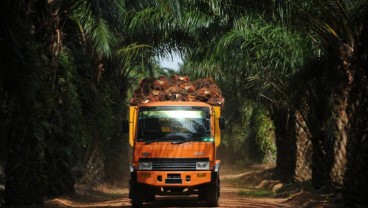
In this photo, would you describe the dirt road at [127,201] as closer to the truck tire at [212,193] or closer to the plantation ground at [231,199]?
the plantation ground at [231,199]

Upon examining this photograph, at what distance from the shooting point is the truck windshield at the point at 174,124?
14383 mm

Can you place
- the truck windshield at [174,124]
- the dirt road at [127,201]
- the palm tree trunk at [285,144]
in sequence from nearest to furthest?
the truck windshield at [174,124]
the dirt road at [127,201]
the palm tree trunk at [285,144]

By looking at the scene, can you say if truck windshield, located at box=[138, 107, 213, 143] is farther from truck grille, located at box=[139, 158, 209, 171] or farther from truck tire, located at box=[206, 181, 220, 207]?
truck tire, located at box=[206, 181, 220, 207]

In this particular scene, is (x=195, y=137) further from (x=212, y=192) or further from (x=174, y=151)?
(x=212, y=192)

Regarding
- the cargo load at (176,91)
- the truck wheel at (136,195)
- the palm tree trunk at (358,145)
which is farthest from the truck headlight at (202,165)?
the palm tree trunk at (358,145)

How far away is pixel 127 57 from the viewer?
24000 millimetres

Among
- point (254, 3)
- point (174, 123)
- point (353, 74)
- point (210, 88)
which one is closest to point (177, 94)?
point (210, 88)

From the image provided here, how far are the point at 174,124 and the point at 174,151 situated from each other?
2.37ft

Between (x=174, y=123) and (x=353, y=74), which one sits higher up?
(x=353, y=74)

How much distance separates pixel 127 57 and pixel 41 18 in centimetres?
889

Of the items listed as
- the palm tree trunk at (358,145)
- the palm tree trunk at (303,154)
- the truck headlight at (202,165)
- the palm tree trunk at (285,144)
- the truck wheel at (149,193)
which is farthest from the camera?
the palm tree trunk at (285,144)

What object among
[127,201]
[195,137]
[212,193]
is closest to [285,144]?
[127,201]

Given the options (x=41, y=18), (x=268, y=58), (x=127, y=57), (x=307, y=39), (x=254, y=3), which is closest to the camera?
(x=254, y=3)

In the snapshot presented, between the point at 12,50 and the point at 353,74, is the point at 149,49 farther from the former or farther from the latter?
the point at 12,50
